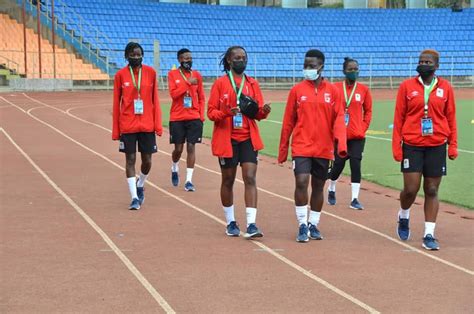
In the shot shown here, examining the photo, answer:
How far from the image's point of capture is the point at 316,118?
8430 millimetres

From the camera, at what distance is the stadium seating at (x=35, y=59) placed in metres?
44.2

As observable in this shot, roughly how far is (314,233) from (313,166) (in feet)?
2.39

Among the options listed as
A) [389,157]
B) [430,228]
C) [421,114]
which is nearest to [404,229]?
[430,228]

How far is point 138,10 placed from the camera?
5262cm

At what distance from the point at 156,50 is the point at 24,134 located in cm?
1857

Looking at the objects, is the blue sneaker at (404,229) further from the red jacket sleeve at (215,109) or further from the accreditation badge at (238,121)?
the red jacket sleeve at (215,109)

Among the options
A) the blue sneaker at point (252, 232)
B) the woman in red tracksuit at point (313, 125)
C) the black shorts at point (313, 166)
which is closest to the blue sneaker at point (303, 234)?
the woman in red tracksuit at point (313, 125)

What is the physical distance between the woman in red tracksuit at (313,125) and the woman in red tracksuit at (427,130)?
629 millimetres

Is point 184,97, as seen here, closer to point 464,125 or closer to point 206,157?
point 206,157

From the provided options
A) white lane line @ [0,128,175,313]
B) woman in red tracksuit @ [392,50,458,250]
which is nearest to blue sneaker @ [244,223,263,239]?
white lane line @ [0,128,175,313]

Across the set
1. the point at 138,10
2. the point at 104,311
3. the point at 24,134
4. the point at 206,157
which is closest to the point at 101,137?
the point at 24,134

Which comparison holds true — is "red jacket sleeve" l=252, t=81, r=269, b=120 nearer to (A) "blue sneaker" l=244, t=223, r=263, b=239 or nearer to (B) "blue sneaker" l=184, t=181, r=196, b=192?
(A) "blue sneaker" l=244, t=223, r=263, b=239

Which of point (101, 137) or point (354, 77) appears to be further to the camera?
point (101, 137)

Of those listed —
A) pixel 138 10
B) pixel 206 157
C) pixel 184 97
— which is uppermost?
pixel 138 10
